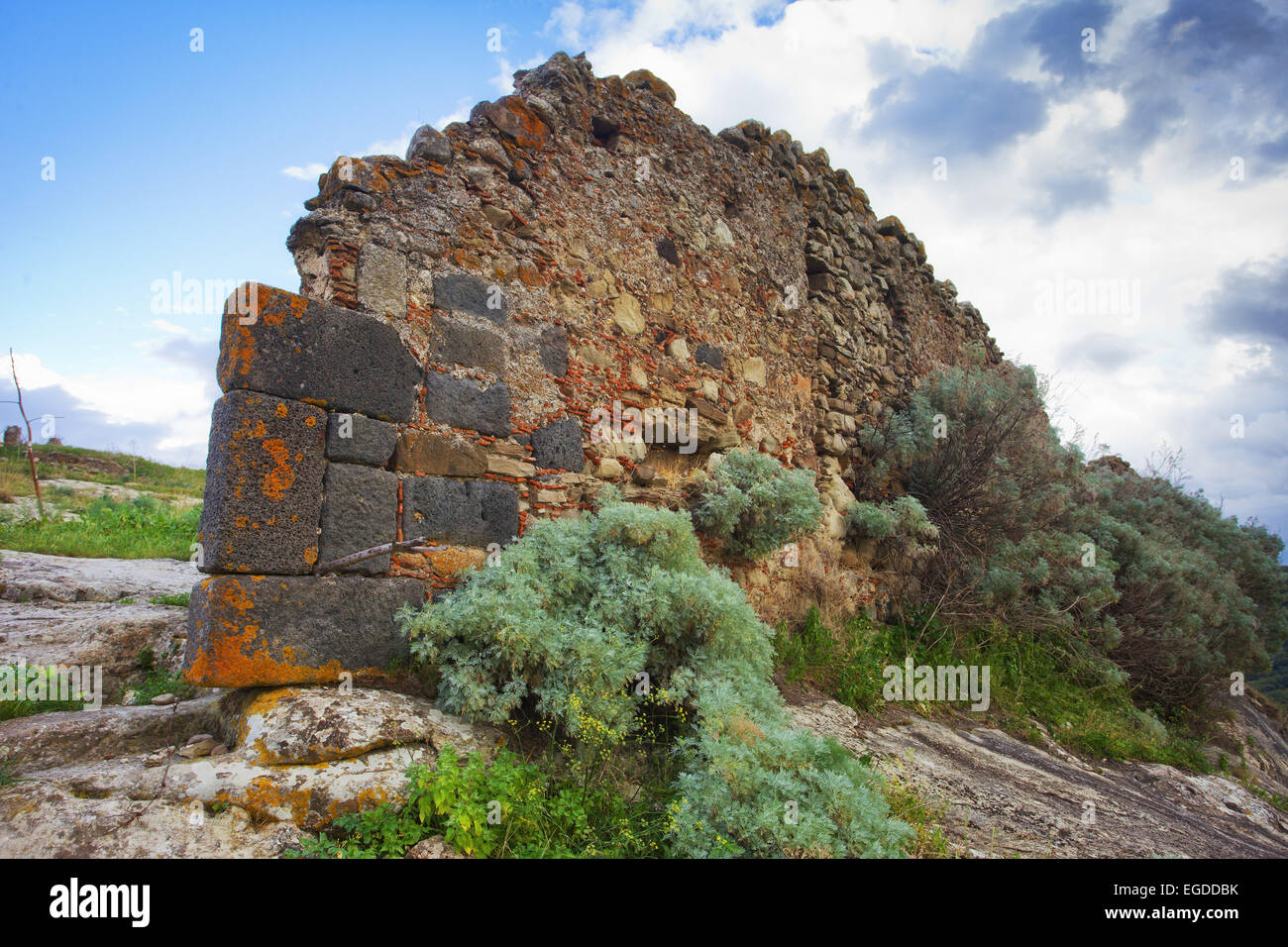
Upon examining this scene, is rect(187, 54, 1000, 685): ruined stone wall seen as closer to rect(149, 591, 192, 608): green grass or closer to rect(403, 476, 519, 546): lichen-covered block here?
rect(403, 476, 519, 546): lichen-covered block

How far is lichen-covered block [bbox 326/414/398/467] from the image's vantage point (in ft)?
10.5

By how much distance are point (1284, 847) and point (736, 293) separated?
203 inches

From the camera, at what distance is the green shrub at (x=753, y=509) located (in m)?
4.77

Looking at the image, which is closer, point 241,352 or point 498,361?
point 241,352

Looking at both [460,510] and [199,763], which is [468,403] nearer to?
[460,510]

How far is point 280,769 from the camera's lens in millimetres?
2467

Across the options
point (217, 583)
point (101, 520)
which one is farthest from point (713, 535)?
point (101, 520)

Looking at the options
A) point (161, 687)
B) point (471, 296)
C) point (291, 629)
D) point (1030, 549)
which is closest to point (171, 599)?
point (161, 687)

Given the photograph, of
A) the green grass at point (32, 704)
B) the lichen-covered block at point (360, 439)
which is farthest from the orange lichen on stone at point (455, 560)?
the green grass at point (32, 704)

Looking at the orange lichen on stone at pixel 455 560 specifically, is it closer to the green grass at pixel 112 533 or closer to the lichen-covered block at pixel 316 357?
the lichen-covered block at pixel 316 357

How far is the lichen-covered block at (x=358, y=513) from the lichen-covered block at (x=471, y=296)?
3.37 feet

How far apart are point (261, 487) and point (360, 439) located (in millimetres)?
489

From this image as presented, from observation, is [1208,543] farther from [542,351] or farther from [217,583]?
[217,583]
